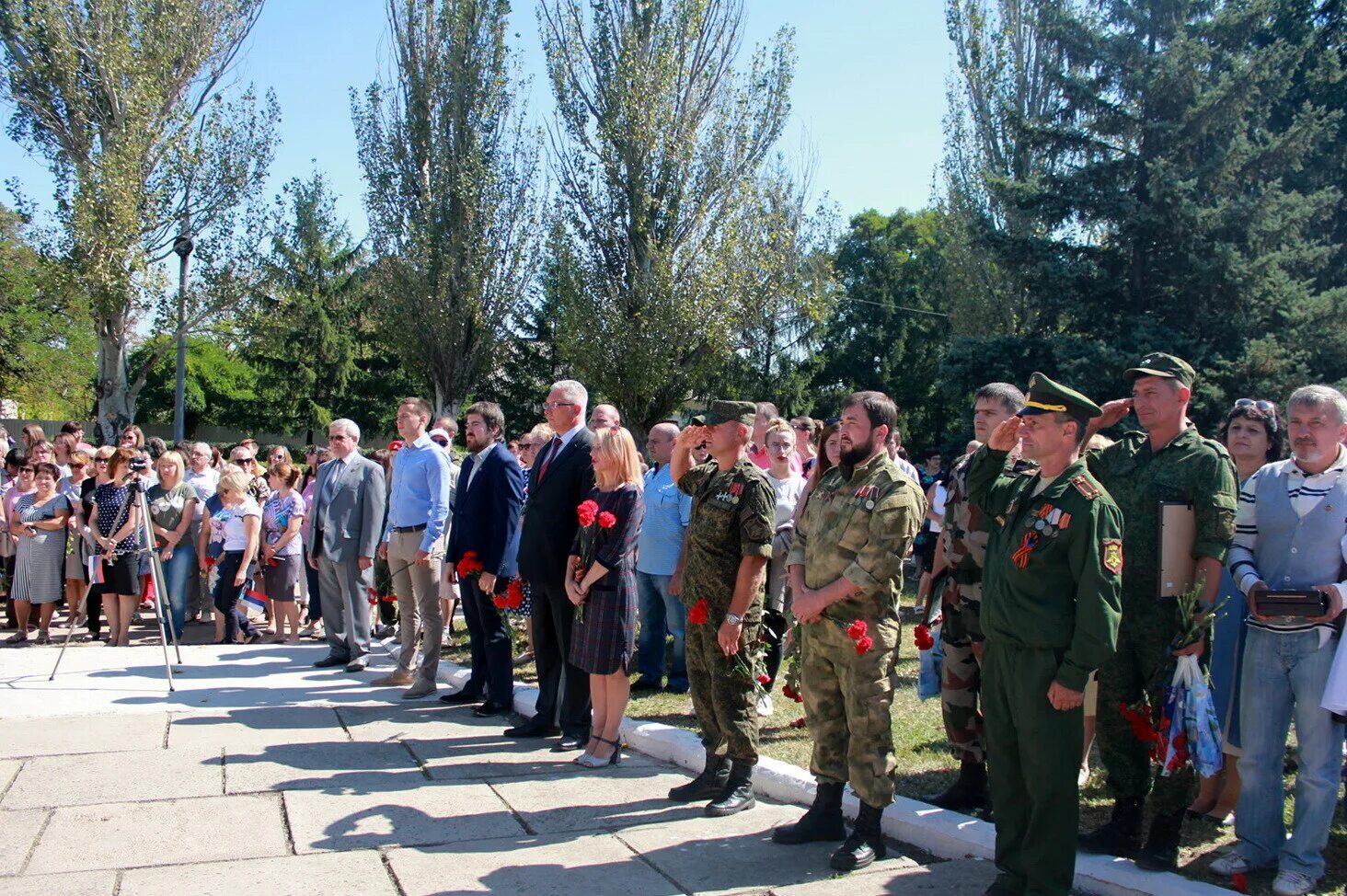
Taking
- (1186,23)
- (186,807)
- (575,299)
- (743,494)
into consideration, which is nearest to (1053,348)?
(1186,23)

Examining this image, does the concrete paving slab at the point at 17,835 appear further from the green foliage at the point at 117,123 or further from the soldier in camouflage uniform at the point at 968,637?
the green foliage at the point at 117,123

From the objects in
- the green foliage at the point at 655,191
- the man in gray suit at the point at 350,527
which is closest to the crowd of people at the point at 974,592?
the man in gray suit at the point at 350,527

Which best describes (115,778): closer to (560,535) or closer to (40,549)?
(560,535)

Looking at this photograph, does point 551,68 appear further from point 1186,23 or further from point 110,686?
point 110,686

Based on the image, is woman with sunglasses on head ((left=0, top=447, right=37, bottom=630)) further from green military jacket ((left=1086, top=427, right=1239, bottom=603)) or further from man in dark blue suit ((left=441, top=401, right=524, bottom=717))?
green military jacket ((left=1086, top=427, right=1239, bottom=603))

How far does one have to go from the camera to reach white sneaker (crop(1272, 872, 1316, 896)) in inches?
152

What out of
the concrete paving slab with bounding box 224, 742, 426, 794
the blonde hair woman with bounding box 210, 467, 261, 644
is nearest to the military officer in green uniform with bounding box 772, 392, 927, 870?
the concrete paving slab with bounding box 224, 742, 426, 794

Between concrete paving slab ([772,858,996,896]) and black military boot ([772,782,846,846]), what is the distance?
35cm

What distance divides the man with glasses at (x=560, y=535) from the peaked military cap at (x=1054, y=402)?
9.90ft

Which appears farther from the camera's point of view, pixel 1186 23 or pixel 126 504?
pixel 1186 23

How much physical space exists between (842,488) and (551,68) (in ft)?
74.8

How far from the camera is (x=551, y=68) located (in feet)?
82.3

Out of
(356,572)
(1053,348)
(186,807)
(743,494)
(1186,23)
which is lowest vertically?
(186,807)

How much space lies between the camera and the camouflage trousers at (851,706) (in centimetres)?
436
